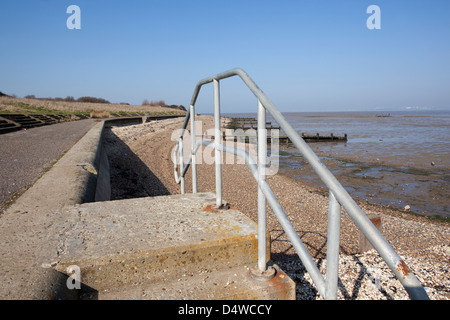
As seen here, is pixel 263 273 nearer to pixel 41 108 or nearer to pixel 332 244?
pixel 332 244

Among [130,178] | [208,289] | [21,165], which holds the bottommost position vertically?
[130,178]

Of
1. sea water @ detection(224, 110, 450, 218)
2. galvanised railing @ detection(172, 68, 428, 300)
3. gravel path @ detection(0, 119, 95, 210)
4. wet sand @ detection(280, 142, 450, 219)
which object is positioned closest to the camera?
galvanised railing @ detection(172, 68, 428, 300)

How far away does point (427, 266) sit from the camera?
3744 mm

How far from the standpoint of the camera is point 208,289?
69.9 inches

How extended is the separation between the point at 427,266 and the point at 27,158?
6.54 m

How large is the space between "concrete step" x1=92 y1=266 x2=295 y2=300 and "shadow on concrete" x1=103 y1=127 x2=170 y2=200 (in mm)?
5155

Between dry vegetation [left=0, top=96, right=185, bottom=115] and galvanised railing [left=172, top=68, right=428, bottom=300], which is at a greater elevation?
dry vegetation [left=0, top=96, right=185, bottom=115]

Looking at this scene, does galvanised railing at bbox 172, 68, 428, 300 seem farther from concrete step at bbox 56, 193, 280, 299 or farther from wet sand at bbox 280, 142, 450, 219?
wet sand at bbox 280, 142, 450, 219

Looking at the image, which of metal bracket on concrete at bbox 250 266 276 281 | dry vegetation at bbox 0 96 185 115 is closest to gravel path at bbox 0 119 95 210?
metal bracket on concrete at bbox 250 266 276 281

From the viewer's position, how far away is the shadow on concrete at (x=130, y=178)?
25.5 feet

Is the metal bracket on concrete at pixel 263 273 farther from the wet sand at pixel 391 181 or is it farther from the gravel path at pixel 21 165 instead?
the wet sand at pixel 391 181

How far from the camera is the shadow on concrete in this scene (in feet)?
25.5

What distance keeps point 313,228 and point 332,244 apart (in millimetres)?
6198

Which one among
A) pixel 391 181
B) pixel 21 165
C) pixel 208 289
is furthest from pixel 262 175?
pixel 391 181
